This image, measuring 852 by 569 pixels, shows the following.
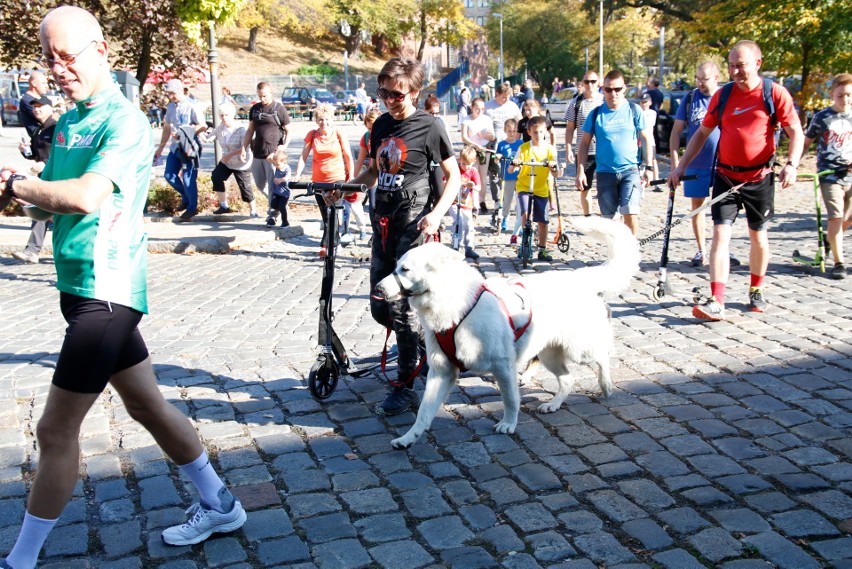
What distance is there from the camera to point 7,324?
727 centimetres

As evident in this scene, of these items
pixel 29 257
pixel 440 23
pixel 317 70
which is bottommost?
pixel 29 257

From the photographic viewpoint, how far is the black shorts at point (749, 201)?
22.3 ft

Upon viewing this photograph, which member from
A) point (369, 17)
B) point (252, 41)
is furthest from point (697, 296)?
point (369, 17)

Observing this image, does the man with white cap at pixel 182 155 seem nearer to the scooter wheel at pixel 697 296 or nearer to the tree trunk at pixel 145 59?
the tree trunk at pixel 145 59

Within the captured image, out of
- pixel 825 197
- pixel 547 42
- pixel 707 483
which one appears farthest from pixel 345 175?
pixel 547 42

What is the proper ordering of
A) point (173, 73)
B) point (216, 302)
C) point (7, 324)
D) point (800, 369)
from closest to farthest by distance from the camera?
point (800, 369) < point (7, 324) < point (216, 302) < point (173, 73)

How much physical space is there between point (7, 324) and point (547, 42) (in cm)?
6749

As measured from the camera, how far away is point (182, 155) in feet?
41.8

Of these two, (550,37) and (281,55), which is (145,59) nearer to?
(281,55)

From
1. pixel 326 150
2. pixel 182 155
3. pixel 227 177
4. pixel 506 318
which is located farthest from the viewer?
pixel 227 177

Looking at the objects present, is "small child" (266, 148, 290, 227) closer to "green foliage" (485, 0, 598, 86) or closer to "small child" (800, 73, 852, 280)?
"small child" (800, 73, 852, 280)

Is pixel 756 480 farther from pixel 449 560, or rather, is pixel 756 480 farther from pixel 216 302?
pixel 216 302

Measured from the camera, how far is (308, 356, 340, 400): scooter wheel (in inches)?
196

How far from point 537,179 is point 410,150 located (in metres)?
5.14
